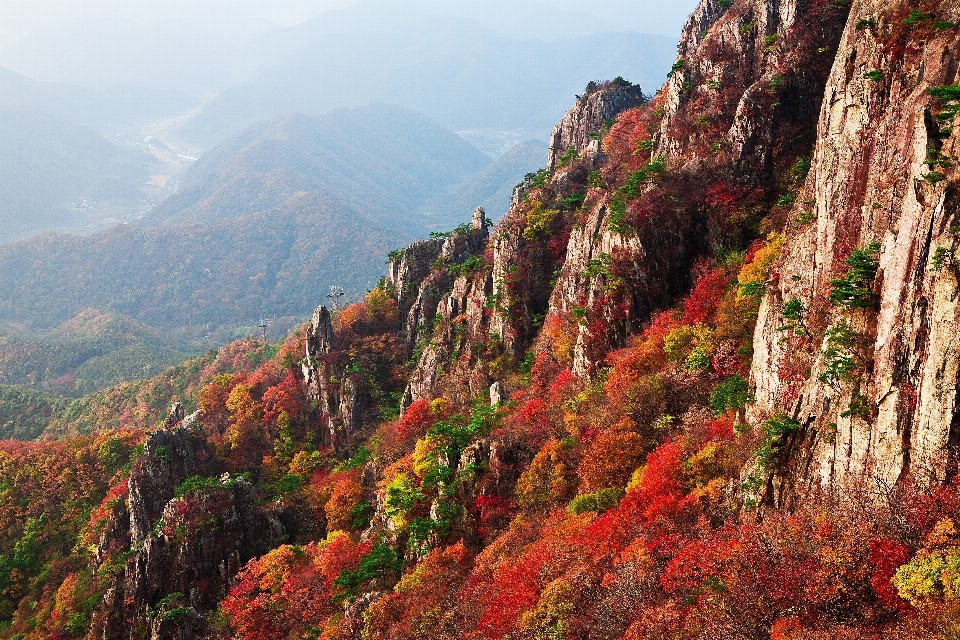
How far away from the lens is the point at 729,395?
112 feet

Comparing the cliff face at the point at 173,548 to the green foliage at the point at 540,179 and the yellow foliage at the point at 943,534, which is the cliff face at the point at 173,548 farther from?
the yellow foliage at the point at 943,534

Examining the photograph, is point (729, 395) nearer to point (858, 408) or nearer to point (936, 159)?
point (858, 408)

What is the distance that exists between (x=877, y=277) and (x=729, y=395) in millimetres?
12924

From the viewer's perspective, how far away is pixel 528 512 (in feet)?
127

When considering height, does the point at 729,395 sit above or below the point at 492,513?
above

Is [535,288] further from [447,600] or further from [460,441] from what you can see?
[447,600]

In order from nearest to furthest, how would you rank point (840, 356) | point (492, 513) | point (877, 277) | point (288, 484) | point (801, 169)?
point (877, 277)
point (840, 356)
point (492, 513)
point (801, 169)
point (288, 484)

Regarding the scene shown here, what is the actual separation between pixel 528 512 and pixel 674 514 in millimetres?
12270

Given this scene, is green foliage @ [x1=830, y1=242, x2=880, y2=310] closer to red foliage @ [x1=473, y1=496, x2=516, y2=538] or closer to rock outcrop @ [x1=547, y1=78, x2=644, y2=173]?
red foliage @ [x1=473, y1=496, x2=516, y2=538]

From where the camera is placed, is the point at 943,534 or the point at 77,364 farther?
the point at 77,364

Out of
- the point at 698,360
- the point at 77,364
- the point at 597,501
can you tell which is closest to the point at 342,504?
the point at 597,501

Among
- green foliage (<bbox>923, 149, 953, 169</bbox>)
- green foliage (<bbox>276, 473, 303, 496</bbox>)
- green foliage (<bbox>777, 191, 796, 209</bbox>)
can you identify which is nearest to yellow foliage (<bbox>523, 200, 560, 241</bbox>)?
green foliage (<bbox>777, 191, 796, 209</bbox>)

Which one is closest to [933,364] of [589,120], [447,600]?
[447,600]

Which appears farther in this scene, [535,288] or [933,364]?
[535,288]
